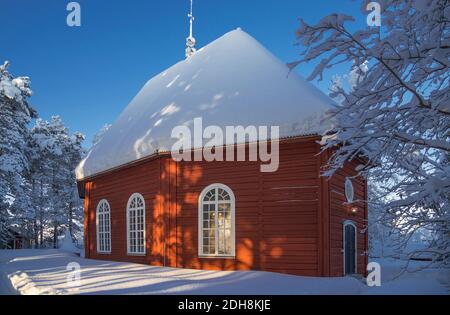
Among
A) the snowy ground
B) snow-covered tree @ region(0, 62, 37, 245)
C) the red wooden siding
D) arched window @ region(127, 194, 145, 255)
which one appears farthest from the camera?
snow-covered tree @ region(0, 62, 37, 245)

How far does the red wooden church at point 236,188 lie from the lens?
10492mm

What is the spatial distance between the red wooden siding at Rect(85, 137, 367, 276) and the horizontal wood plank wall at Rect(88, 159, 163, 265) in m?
0.06

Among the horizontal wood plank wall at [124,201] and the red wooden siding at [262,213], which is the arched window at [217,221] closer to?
the red wooden siding at [262,213]

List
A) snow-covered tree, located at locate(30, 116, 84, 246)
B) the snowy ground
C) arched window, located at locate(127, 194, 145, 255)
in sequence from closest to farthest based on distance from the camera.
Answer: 1. the snowy ground
2. arched window, located at locate(127, 194, 145, 255)
3. snow-covered tree, located at locate(30, 116, 84, 246)

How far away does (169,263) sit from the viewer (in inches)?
476

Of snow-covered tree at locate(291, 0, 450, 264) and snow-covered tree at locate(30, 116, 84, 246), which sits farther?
snow-covered tree at locate(30, 116, 84, 246)

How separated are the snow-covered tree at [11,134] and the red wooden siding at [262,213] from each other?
14.2 m

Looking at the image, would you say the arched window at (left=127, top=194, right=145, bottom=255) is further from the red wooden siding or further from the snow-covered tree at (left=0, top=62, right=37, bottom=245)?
the snow-covered tree at (left=0, top=62, right=37, bottom=245)

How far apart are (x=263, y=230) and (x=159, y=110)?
19.9 feet

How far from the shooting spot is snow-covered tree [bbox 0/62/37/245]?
23141mm

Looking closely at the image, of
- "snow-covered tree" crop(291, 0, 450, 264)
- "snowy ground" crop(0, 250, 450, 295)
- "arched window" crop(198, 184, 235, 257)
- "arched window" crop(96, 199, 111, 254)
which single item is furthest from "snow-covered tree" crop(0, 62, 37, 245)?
"snow-covered tree" crop(291, 0, 450, 264)

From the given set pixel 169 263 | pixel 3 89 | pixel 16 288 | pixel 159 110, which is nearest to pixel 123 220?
pixel 169 263

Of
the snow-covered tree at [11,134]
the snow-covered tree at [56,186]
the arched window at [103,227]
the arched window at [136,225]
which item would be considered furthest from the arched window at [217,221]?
the snow-covered tree at [56,186]

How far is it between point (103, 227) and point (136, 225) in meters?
3.17
